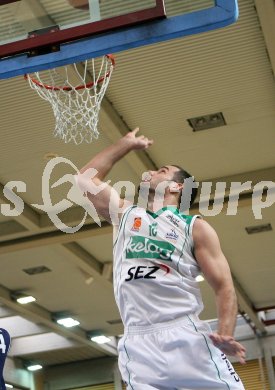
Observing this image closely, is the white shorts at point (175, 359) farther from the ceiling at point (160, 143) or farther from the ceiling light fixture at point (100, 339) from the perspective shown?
the ceiling light fixture at point (100, 339)

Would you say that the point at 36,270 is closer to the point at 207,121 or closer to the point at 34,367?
the point at 207,121

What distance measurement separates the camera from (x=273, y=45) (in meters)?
8.05

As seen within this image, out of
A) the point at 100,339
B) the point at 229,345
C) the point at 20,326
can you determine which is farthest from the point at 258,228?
the point at 229,345

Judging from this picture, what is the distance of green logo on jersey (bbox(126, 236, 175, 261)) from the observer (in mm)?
3973

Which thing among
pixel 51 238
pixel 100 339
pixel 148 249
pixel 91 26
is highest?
pixel 100 339

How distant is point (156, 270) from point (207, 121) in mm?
5846

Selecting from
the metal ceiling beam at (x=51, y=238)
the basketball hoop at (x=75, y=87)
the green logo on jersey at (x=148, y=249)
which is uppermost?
the metal ceiling beam at (x=51, y=238)

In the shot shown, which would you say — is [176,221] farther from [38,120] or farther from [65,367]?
[65,367]

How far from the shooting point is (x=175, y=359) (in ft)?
12.1

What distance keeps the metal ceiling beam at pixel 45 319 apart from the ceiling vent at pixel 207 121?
686 cm

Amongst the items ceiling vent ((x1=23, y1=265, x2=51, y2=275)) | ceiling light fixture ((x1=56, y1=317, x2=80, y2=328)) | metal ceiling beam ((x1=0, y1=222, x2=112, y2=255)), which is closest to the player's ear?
metal ceiling beam ((x1=0, y1=222, x2=112, y2=255))

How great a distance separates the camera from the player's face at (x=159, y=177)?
4.36 metres

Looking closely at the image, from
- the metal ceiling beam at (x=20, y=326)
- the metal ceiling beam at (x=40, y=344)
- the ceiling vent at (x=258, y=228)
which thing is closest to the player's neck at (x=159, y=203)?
the ceiling vent at (x=258, y=228)

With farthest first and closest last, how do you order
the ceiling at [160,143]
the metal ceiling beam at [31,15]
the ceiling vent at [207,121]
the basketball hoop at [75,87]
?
the ceiling vent at [207,121] < the ceiling at [160,143] < the basketball hoop at [75,87] < the metal ceiling beam at [31,15]
